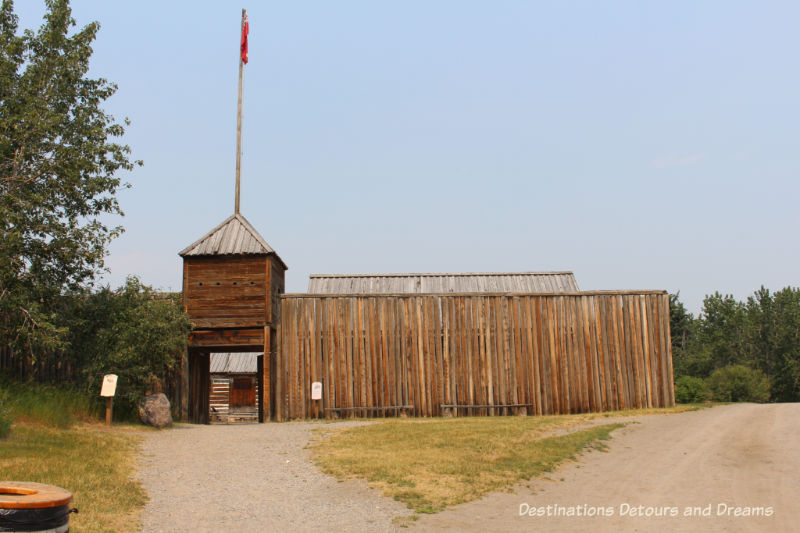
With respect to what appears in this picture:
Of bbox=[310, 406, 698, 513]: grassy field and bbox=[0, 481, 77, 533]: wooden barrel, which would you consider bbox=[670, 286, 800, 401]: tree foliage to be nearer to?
bbox=[310, 406, 698, 513]: grassy field

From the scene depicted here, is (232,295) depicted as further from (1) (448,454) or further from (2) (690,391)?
(2) (690,391)

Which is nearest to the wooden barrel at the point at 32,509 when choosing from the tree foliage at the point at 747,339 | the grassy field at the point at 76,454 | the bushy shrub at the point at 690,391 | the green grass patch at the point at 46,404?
the grassy field at the point at 76,454

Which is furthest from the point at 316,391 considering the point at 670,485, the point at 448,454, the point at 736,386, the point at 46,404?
the point at 736,386

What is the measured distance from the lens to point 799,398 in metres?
57.4

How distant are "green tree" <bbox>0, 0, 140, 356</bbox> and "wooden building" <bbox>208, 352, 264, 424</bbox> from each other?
54.5ft

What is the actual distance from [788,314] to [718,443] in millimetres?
62022

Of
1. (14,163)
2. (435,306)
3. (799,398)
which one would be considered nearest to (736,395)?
(799,398)

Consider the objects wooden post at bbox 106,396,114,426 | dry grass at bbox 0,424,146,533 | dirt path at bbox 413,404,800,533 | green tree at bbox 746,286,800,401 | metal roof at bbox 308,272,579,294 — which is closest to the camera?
dry grass at bbox 0,424,146,533

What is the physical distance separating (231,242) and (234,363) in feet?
50.1

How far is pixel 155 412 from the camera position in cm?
1756

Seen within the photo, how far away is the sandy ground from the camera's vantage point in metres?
7.99

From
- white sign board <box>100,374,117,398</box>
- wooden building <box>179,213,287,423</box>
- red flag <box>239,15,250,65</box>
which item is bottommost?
white sign board <box>100,374,117,398</box>

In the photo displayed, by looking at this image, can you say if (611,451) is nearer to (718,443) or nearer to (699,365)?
(718,443)

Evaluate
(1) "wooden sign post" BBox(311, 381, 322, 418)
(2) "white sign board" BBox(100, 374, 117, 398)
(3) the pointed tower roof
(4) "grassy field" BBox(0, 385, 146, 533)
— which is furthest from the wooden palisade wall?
(4) "grassy field" BBox(0, 385, 146, 533)
